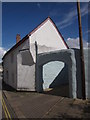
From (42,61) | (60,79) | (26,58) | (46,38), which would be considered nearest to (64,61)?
(42,61)

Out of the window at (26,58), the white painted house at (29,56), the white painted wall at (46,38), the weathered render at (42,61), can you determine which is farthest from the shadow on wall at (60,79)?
the window at (26,58)

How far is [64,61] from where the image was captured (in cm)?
941

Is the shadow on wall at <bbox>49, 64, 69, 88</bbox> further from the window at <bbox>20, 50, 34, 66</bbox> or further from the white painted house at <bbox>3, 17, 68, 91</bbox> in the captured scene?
the window at <bbox>20, 50, 34, 66</bbox>

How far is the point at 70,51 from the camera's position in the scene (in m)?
8.91

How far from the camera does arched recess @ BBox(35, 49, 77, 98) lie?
866 cm

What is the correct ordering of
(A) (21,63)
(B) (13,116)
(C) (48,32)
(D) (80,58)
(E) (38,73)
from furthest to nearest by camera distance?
(C) (48,32) → (A) (21,63) → (E) (38,73) → (D) (80,58) → (B) (13,116)

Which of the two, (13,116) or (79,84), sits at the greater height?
(79,84)

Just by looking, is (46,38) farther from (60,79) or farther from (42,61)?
(60,79)

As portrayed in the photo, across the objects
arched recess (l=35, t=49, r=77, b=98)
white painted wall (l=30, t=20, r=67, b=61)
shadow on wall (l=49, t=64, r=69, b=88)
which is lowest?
shadow on wall (l=49, t=64, r=69, b=88)

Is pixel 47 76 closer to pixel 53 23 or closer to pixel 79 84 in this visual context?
pixel 79 84

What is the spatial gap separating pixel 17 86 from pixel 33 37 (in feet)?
20.1

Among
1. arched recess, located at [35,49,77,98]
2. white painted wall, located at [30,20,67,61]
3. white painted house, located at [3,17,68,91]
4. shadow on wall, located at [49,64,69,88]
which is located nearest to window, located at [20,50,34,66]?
white painted house, located at [3,17,68,91]

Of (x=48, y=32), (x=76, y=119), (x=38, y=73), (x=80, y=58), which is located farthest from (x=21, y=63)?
(x=76, y=119)

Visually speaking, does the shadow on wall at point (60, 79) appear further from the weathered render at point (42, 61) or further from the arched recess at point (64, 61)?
the arched recess at point (64, 61)
